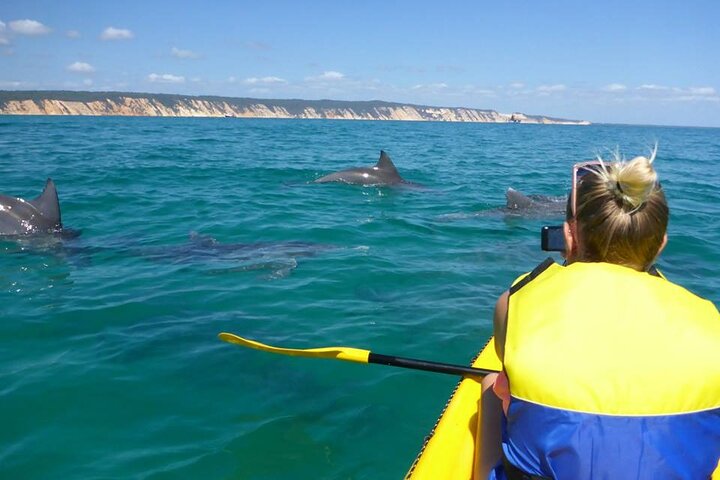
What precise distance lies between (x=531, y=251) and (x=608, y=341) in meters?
9.27

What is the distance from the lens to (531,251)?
1140cm

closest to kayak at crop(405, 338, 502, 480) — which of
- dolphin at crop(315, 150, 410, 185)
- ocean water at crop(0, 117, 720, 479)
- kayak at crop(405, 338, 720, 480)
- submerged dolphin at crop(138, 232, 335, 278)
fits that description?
kayak at crop(405, 338, 720, 480)

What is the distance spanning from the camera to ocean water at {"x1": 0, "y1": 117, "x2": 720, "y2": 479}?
5031 millimetres

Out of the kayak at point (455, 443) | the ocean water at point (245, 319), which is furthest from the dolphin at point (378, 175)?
the kayak at point (455, 443)

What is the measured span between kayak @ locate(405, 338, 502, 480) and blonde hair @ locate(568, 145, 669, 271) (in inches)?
53.1

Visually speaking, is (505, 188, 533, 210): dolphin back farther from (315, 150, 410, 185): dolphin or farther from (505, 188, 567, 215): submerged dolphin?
(315, 150, 410, 185): dolphin

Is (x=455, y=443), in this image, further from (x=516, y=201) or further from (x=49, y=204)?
(x=516, y=201)

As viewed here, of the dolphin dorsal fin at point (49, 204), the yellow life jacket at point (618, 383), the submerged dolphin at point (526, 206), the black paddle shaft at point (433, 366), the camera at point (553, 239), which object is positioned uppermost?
the camera at point (553, 239)

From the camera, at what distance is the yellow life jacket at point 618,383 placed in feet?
7.68

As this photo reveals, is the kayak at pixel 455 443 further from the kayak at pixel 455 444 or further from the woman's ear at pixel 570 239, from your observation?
the woman's ear at pixel 570 239

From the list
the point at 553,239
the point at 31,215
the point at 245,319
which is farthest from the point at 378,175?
the point at 553,239

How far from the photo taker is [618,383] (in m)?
2.33

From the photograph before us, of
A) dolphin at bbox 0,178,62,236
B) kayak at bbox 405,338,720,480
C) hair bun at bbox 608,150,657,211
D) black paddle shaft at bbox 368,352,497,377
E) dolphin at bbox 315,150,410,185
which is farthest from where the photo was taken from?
dolphin at bbox 315,150,410,185

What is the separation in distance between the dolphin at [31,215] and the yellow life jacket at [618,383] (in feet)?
37.3
